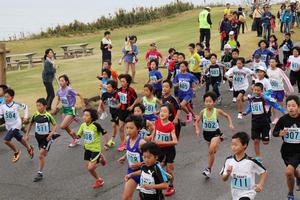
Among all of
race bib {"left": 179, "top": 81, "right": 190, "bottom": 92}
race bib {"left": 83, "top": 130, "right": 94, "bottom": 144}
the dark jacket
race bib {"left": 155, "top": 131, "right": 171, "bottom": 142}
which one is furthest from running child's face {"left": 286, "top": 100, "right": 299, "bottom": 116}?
the dark jacket

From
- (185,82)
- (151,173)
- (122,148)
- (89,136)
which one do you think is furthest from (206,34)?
(151,173)

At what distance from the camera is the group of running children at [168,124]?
6941 mm

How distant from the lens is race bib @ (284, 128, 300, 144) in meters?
8.12

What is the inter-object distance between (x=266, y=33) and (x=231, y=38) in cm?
832

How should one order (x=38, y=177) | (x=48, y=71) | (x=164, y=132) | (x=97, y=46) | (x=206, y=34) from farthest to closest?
(x=97, y=46), (x=206, y=34), (x=48, y=71), (x=38, y=177), (x=164, y=132)

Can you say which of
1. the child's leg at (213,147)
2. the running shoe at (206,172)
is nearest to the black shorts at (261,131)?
the child's leg at (213,147)

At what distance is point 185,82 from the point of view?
521 inches

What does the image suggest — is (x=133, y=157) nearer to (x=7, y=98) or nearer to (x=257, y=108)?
(x=257, y=108)

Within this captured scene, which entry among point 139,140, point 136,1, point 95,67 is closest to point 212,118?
point 139,140

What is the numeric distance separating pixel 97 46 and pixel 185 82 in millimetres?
25002

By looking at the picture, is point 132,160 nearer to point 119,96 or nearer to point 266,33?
point 119,96

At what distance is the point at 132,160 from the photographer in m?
7.89

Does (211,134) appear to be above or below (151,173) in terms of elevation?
below

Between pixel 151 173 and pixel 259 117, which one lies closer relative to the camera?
pixel 151 173
